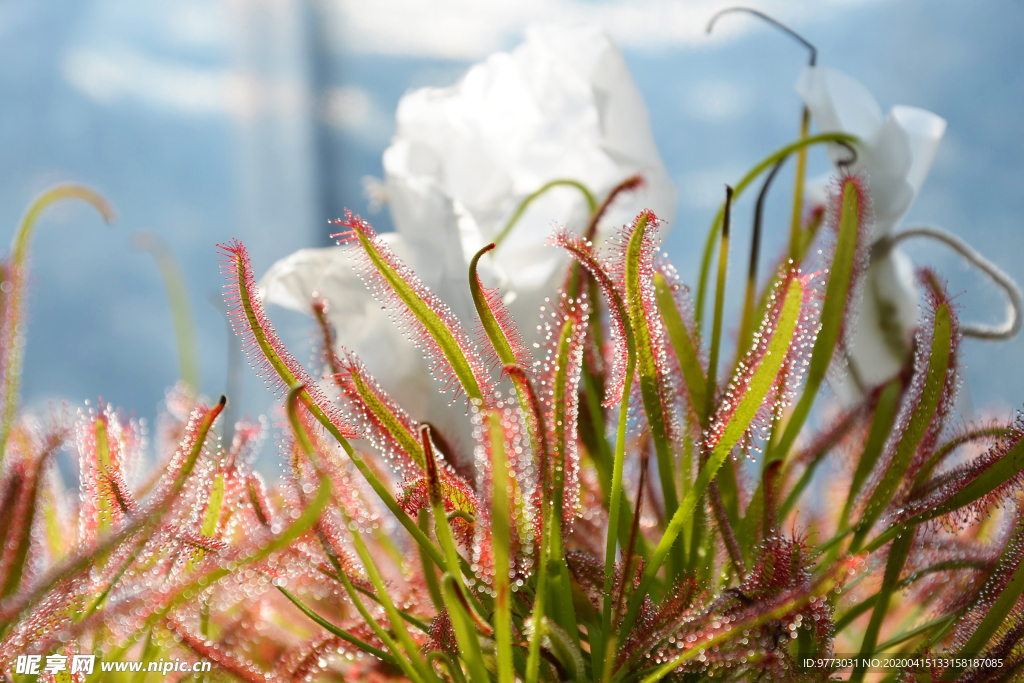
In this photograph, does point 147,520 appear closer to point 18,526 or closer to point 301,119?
point 18,526

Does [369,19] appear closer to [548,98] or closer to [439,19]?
[439,19]

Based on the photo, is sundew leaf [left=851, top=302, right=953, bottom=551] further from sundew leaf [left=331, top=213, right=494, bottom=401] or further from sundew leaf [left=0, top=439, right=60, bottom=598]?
sundew leaf [left=0, top=439, right=60, bottom=598]

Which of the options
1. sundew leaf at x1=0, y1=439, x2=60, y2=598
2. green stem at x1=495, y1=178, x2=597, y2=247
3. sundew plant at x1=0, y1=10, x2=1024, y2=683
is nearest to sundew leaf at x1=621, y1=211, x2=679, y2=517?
sundew plant at x1=0, y1=10, x2=1024, y2=683

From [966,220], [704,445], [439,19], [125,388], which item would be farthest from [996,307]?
[125,388]

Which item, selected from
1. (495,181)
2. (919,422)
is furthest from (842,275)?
(495,181)

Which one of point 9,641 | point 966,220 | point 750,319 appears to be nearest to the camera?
point 9,641
